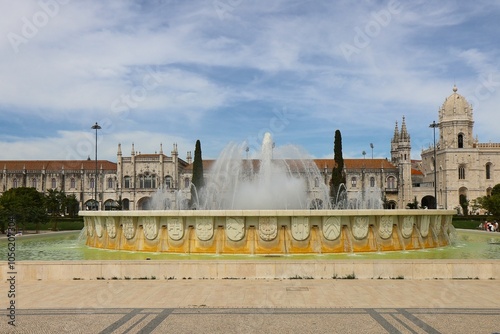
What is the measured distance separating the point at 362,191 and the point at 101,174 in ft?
131

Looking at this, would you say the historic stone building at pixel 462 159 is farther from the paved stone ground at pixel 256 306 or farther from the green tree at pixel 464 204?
the paved stone ground at pixel 256 306

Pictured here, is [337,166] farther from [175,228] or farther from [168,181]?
[175,228]

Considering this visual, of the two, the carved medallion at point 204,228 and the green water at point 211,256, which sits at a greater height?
the carved medallion at point 204,228

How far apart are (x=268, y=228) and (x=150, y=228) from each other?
3485 millimetres

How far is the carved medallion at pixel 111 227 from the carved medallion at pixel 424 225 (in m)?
9.35

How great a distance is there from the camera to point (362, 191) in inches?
2832

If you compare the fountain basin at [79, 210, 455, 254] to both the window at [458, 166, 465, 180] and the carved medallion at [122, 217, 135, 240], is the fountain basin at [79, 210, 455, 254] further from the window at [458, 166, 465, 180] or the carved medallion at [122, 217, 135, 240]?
the window at [458, 166, 465, 180]

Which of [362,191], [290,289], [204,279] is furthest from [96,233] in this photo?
[362,191]

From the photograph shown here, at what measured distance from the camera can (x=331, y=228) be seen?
531 inches

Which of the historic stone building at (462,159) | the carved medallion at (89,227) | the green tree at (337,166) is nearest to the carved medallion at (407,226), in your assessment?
the carved medallion at (89,227)

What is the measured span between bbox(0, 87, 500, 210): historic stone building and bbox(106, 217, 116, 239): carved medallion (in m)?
55.3

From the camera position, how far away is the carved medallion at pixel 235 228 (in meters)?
13.2

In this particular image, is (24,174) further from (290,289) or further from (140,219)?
(290,289)

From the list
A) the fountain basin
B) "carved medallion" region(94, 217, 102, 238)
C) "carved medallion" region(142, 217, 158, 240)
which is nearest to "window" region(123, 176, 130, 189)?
"carved medallion" region(94, 217, 102, 238)
